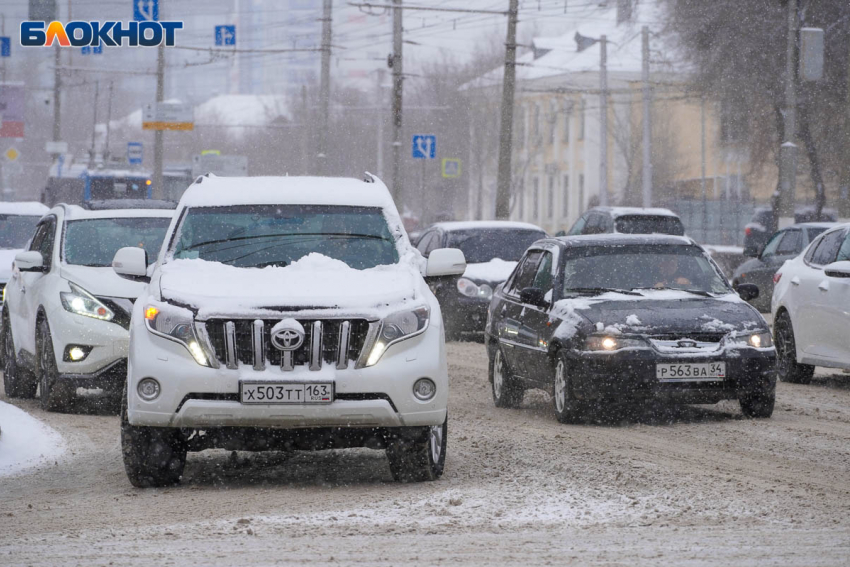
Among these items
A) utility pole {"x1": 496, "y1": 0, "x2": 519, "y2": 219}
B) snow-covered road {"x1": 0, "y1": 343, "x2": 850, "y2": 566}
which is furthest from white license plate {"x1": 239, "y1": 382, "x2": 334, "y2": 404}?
utility pole {"x1": 496, "y1": 0, "x2": 519, "y2": 219}

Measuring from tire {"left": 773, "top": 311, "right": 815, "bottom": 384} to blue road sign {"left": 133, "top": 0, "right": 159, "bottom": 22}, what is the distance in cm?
2485

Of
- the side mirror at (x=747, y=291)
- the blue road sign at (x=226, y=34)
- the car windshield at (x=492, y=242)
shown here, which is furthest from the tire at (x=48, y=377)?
the blue road sign at (x=226, y=34)

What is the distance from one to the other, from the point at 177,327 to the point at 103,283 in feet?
14.0

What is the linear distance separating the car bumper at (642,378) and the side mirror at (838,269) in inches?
85.1

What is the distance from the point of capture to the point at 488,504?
23.0ft

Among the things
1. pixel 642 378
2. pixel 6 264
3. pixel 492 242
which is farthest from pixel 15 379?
pixel 492 242

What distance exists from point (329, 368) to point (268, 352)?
1.06ft

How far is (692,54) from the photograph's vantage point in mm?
38406

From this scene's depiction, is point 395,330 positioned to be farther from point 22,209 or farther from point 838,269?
point 22,209

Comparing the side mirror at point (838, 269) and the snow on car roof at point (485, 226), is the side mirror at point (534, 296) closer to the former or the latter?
the side mirror at point (838, 269)

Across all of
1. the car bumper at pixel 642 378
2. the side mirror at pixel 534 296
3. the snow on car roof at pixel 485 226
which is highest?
the snow on car roof at pixel 485 226

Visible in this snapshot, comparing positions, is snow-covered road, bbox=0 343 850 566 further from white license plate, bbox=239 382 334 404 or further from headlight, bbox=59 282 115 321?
headlight, bbox=59 282 115 321

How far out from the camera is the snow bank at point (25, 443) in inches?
348

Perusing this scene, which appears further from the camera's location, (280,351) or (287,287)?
(287,287)
